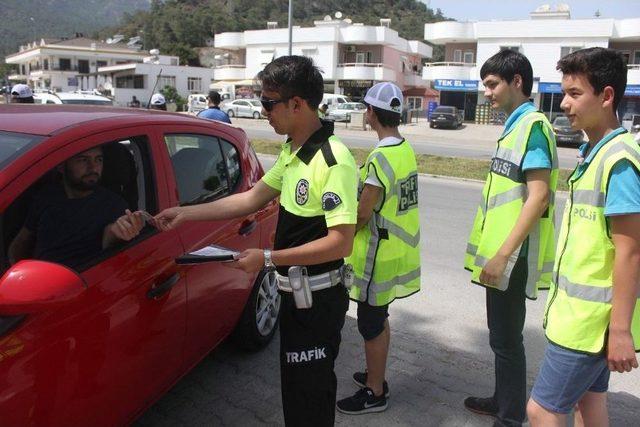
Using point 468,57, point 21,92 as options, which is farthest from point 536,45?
point 21,92

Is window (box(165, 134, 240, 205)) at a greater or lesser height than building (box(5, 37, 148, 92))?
lesser

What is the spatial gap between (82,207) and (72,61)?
85.0 m

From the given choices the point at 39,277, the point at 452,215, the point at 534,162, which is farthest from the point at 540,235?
the point at 452,215

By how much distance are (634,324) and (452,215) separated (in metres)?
6.74

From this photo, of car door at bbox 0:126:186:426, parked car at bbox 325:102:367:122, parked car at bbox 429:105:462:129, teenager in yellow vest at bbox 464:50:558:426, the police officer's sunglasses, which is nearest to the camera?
car door at bbox 0:126:186:426

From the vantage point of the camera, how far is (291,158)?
2.28 meters

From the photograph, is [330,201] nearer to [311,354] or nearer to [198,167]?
[311,354]

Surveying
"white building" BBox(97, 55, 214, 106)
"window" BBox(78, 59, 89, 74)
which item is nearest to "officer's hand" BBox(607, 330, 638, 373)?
"white building" BBox(97, 55, 214, 106)

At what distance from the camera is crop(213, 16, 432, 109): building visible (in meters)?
52.2

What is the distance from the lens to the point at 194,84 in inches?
2584

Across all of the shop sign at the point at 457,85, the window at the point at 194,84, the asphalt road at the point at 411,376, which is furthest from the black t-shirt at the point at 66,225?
the window at the point at 194,84

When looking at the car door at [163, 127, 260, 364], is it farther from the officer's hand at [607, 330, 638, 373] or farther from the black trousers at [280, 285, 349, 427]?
the officer's hand at [607, 330, 638, 373]

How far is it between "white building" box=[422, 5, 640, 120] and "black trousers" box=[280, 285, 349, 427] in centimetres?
3897

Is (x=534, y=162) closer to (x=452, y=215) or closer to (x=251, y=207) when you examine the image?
(x=251, y=207)
